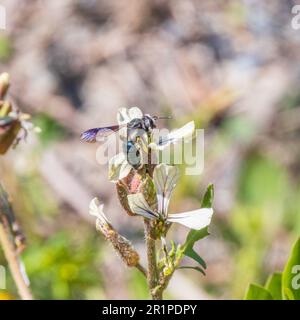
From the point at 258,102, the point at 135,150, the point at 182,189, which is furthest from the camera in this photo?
the point at 258,102

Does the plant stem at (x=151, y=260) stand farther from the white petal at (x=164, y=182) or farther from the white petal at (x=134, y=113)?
the white petal at (x=134, y=113)

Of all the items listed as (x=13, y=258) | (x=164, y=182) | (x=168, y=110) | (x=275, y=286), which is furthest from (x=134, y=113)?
(x=168, y=110)

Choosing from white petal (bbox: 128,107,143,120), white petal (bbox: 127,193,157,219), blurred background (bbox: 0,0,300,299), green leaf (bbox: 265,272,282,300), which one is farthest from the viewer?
blurred background (bbox: 0,0,300,299)

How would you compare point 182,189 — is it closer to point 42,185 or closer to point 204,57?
point 42,185

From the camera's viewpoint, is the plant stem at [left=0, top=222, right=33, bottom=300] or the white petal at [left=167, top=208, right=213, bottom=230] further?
the plant stem at [left=0, top=222, right=33, bottom=300]

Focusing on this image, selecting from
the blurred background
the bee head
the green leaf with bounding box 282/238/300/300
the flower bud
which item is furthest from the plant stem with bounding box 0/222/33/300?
the blurred background

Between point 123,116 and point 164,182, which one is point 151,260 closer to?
point 164,182

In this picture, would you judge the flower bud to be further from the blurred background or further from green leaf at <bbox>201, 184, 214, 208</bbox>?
the blurred background
